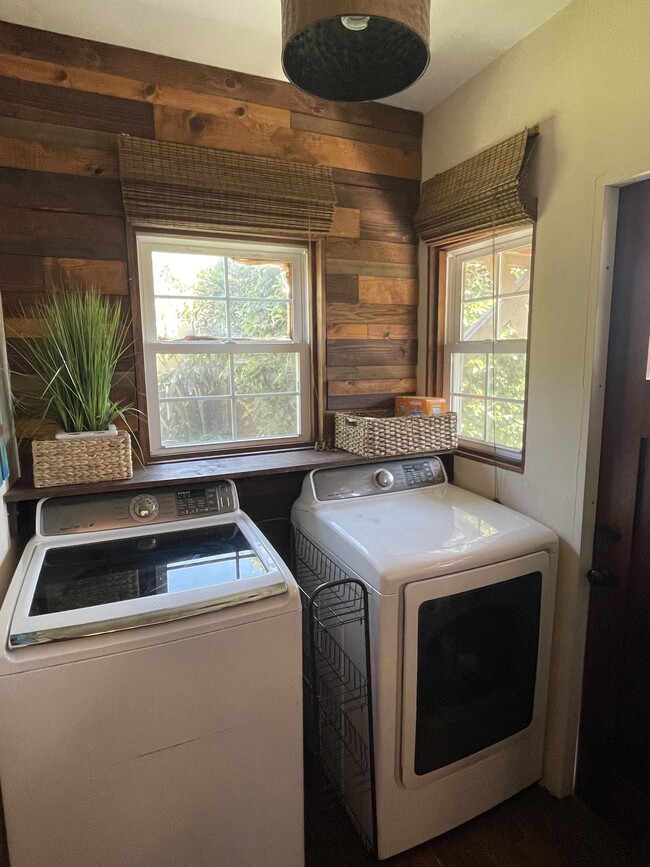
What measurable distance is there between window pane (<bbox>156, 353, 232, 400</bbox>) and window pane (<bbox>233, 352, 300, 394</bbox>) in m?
0.05

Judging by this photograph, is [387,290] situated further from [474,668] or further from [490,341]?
[474,668]

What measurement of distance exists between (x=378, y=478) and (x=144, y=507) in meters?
0.88

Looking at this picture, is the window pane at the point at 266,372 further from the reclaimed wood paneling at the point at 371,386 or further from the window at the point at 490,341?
the window at the point at 490,341

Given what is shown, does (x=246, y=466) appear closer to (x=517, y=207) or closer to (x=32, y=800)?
(x=32, y=800)

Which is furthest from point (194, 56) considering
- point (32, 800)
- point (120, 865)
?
point (120, 865)

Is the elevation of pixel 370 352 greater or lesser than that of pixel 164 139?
lesser

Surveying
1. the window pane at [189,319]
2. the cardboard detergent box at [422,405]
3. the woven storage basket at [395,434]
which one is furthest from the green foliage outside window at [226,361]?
the cardboard detergent box at [422,405]

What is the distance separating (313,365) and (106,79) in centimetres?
124

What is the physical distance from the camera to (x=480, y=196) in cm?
177

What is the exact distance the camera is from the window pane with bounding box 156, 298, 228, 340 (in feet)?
6.24

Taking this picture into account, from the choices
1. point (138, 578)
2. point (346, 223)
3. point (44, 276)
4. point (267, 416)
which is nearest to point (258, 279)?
point (346, 223)

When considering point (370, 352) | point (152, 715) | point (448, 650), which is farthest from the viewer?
point (370, 352)

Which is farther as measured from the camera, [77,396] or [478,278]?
[478,278]

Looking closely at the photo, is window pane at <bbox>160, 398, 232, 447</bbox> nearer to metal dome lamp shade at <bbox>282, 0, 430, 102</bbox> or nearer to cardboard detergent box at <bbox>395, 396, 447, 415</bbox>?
cardboard detergent box at <bbox>395, 396, 447, 415</bbox>
